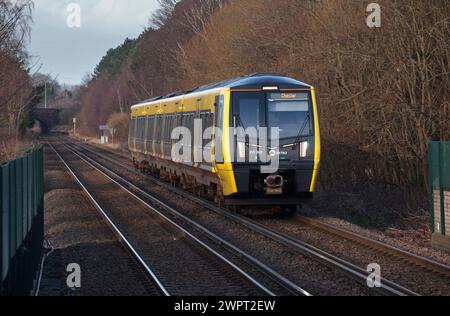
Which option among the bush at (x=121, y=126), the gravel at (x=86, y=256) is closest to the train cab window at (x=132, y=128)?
the gravel at (x=86, y=256)

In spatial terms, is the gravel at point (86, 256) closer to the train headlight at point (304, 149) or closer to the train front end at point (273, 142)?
the train front end at point (273, 142)

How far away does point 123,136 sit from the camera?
7081cm

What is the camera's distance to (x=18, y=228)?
8484 mm

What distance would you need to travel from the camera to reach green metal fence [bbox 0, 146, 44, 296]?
7.12 m

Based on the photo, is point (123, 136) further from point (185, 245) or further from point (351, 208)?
point (185, 245)

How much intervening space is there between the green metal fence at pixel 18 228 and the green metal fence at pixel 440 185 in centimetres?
661

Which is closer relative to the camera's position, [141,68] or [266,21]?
[266,21]

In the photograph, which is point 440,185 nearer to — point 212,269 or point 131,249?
point 212,269

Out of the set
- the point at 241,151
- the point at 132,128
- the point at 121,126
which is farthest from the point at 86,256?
the point at 121,126

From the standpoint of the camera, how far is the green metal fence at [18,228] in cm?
712

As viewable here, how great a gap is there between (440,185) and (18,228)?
7356 millimetres

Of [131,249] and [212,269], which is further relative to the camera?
[131,249]
